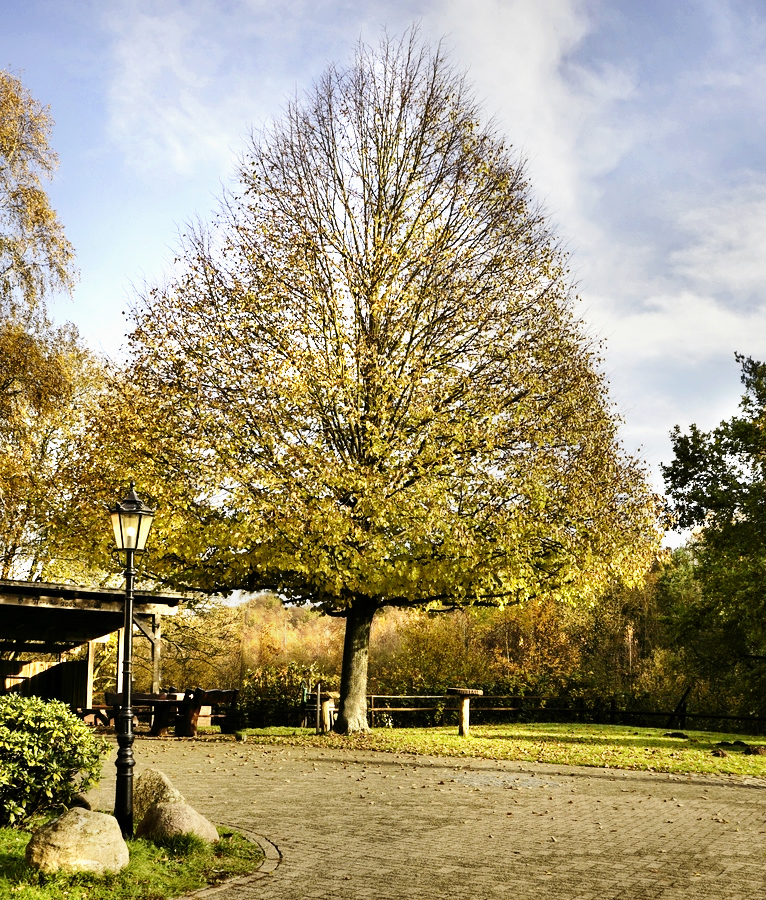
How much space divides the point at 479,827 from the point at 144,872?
12.3 ft

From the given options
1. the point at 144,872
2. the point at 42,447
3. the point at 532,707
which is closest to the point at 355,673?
the point at 532,707

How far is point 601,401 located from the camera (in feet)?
66.6

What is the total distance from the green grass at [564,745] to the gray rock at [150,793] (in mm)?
8826

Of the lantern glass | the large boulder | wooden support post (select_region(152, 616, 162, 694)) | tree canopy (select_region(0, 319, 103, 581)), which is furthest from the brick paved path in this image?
tree canopy (select_region(0, 319, 103, 581))

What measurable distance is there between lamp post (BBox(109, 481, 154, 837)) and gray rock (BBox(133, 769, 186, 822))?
206 mm

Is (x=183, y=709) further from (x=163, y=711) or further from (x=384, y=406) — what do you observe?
(x=384, y=406)

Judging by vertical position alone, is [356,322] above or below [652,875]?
above

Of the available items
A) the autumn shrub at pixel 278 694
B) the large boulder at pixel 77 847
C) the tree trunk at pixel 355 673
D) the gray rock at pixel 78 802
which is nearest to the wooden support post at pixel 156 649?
the autumn shrub at pixel 278 694

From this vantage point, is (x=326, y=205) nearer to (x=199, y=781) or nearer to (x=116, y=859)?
(x=199, y=781)

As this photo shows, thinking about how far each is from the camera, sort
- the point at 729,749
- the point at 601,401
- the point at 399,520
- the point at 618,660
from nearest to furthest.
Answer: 1. the point at 399,520
2. the point at 729,749
3. the point at 601,401
4. the point at 618,660

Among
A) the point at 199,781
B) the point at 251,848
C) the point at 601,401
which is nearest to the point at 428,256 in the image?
the point at 601,401

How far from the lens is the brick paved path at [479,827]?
675cm

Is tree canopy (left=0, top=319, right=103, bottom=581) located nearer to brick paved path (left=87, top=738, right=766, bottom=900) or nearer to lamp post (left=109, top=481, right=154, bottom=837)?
brick paved path (left=87, top=738, right=766, bottom=900)

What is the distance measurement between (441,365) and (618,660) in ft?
66.3
